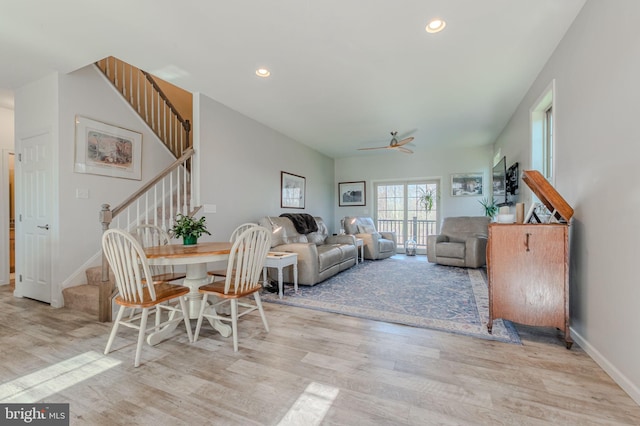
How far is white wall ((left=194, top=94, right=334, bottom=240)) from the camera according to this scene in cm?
376

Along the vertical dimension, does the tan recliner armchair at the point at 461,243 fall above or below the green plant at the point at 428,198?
below

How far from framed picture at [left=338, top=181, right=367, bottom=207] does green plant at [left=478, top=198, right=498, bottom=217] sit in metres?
2.78

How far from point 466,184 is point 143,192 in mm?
6424

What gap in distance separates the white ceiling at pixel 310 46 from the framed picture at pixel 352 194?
11.5ft

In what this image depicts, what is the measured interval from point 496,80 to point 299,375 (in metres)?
3.73

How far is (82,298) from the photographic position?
284 cm

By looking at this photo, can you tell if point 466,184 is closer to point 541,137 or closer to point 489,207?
point 489,207

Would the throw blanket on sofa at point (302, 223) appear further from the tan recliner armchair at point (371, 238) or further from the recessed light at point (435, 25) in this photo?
the recessed light at point (435, 25)

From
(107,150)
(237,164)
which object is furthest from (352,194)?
(107,150)

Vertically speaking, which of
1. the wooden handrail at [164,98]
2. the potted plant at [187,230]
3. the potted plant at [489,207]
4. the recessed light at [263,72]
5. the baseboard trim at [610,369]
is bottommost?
the baseboard trim at [610,369]

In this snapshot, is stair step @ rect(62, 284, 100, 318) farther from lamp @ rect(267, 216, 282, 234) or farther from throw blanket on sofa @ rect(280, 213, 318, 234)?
throw blanket on sofa @ rect(280, 213, 318, 234)

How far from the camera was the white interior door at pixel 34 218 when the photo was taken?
310 cm

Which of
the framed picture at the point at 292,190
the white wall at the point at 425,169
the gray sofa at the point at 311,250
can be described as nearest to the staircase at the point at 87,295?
the gray sofa at the point at 311,250

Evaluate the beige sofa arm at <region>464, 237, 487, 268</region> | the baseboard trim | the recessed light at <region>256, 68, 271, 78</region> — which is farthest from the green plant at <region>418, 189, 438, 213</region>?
the recessed light at <region>256, 68, 271, 78</region>
